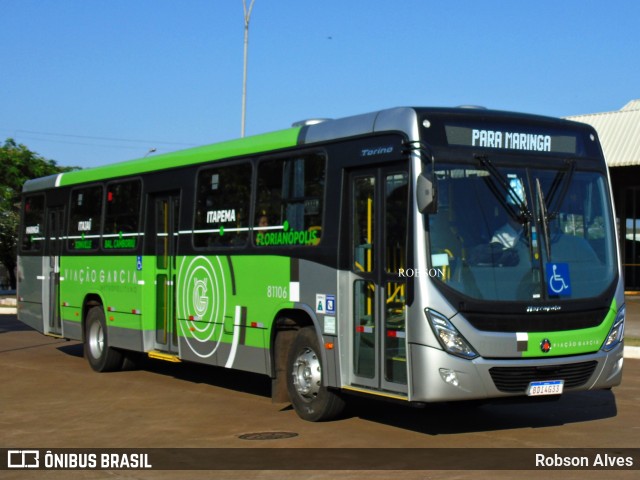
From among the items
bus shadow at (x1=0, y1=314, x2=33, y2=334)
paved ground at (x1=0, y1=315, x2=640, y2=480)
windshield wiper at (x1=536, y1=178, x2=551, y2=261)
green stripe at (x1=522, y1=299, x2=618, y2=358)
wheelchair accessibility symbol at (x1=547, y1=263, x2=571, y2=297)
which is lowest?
paved ground at (x1=0, y1=315, x2=640, y2=480)

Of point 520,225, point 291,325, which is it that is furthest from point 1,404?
point 520,225

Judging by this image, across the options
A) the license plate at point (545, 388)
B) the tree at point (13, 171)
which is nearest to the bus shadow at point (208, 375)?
the license plate at point (545, 388)

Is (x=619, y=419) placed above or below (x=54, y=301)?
below

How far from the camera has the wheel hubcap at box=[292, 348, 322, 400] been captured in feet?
37.0

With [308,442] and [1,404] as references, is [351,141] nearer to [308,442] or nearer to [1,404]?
[308,442]

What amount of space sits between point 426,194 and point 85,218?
9081mm

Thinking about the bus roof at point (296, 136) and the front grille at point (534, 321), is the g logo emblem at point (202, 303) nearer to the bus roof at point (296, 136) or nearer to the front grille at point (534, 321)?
the bus roof at point (296, 136)

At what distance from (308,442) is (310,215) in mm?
2574

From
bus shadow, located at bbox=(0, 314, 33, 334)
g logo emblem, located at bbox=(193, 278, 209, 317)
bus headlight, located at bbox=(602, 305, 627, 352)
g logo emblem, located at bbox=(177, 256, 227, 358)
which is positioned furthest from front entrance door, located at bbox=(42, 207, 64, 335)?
bus headlight, located at bbox=(602, 305, 627, 352)

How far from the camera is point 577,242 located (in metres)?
10.3

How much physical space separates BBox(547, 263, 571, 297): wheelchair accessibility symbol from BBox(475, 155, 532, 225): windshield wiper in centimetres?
52

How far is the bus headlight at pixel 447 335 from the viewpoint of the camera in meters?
9.56

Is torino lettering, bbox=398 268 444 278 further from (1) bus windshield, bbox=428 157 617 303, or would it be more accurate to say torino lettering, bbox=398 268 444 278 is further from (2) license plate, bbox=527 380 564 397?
(2) license plate, bbox=527 380 564 397

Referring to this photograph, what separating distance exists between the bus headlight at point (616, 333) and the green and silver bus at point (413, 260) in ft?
0.07
